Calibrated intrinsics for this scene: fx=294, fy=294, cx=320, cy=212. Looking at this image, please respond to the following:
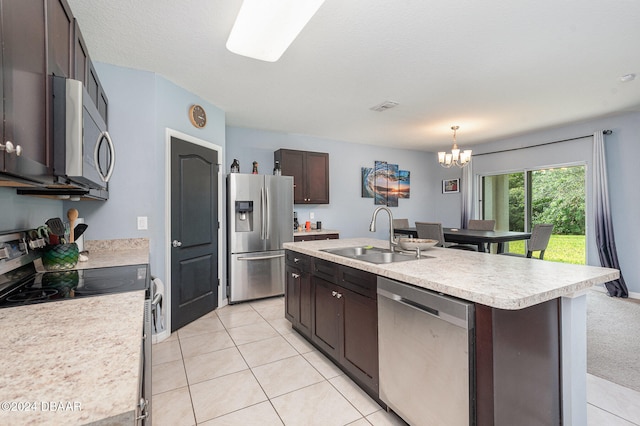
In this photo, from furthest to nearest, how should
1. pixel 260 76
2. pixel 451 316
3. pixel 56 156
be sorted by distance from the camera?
pixel 260 76
pixel 451 316
pixel 56 156

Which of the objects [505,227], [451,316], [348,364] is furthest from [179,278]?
[505,227]

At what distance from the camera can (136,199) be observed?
9.12ft

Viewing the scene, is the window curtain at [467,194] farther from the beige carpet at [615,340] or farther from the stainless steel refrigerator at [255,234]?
the stainless steel refrigerator at [255,234]

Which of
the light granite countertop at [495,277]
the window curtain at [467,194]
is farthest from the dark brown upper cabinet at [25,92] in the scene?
the window curtain at [467,194]

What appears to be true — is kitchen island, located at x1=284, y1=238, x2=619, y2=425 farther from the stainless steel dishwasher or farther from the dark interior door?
the dark interior door

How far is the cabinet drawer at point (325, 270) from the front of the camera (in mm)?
2211

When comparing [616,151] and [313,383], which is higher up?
[616,151]

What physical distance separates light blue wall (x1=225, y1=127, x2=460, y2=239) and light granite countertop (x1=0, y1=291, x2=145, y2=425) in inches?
143

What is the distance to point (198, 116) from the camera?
3387 millimetres

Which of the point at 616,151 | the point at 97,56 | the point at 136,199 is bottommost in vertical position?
the point at 136,199

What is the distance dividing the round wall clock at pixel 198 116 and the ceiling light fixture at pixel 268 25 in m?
1.57

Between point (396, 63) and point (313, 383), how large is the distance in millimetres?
2755

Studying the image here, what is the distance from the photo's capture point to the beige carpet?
2221 mm

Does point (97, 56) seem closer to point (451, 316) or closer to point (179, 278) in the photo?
point (179, 278)
